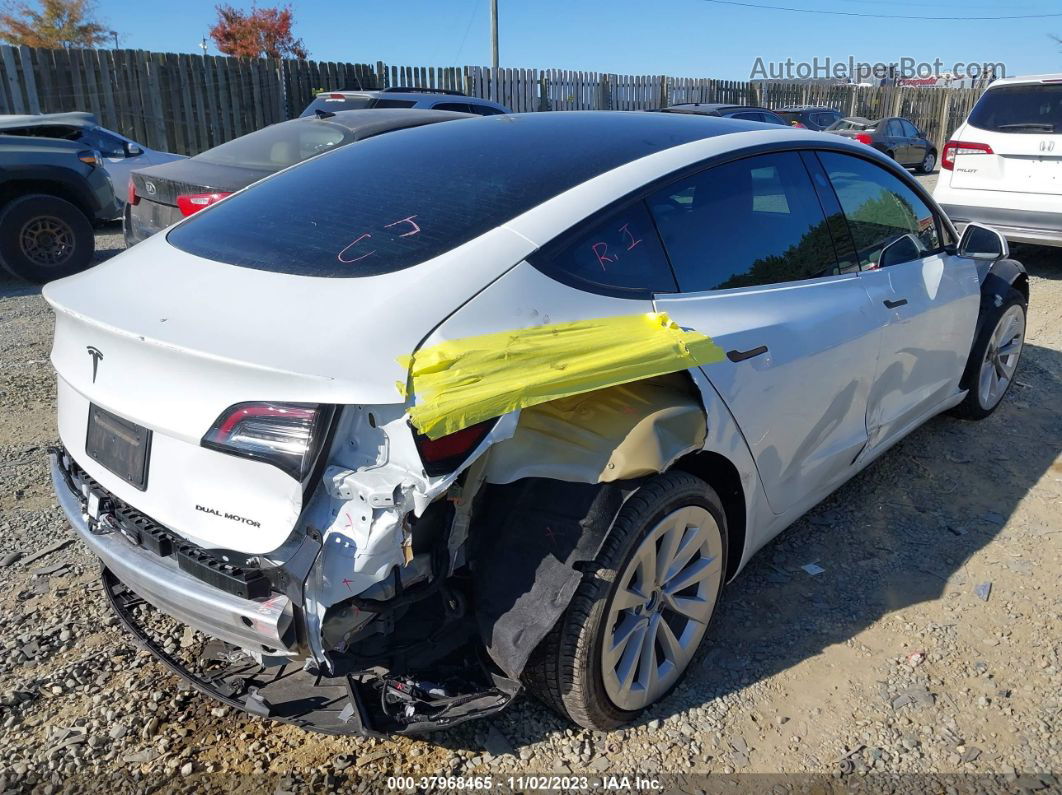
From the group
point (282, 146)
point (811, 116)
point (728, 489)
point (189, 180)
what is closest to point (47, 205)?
point (189, 180)

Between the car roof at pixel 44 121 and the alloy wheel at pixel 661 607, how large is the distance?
9.43 metres

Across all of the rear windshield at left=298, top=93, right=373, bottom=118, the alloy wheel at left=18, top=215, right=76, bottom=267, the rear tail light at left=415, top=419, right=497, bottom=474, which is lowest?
the alloy wheel at left=18, top=215, right=76, bottom=267

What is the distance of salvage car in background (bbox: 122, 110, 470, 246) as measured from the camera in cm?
605

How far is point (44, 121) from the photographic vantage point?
31.2 ft

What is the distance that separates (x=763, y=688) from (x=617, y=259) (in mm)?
1470

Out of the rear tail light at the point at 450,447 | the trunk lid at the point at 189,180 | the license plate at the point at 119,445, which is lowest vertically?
the license plate at the point at 119,445

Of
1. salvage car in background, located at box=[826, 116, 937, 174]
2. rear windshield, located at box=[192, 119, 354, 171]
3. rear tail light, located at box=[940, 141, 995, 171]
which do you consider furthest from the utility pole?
rear windshield, located at box=[192, 119, 354, 171]

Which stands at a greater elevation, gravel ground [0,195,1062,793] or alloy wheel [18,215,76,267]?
alloy wheel [18,215,76,267]

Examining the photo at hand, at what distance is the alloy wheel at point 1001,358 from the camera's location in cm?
454

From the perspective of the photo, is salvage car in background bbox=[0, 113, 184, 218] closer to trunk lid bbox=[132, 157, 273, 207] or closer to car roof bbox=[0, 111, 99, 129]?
car roof bbox=[0, 111, 99, 129]

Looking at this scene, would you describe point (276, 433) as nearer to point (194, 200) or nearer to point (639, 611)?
point (639, 611)

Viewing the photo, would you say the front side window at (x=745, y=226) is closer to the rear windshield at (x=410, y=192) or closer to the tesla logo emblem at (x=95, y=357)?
the rear windshield at (x=410, y=192)

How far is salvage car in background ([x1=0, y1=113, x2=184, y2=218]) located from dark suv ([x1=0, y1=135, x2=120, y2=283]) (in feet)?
5.66

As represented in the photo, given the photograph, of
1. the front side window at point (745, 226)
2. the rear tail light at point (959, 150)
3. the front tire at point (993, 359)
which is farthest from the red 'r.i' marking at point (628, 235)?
the rear tail light at point (959, 150)
